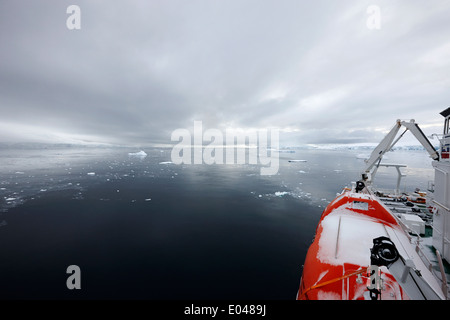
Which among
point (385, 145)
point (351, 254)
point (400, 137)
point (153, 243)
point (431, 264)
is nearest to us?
point (351, 254)

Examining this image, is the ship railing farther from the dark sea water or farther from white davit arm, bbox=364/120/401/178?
white davit arm, bbox=364/120/401/178

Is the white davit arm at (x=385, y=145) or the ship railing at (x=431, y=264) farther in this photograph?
the white davit arm at (x=385, y=145)

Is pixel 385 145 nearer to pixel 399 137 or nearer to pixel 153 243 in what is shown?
pixel 399 137

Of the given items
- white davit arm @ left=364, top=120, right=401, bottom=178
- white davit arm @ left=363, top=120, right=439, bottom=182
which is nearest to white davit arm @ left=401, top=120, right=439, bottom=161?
white davit arm @ left=363, top=120, right=439, bottom=182

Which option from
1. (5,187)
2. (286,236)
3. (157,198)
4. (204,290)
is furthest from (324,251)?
(5,187)

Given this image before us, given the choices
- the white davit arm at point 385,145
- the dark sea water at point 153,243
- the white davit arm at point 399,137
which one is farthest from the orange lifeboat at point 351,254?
the white davit arm at point 385,145

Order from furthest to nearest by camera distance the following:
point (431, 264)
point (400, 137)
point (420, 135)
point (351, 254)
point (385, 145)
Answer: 1. point (385, 145)
2. point (400, 137)
3. point (420, 135)
4. point (431, 264)
5. point (351, 254)

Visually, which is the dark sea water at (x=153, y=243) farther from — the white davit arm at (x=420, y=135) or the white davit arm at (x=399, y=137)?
the white davit arm at (x=420, y=135)

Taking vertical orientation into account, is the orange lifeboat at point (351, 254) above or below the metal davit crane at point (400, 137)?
below

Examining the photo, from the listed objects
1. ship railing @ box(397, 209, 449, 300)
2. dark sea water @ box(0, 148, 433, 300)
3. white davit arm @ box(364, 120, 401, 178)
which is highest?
white davit arm @ box(364, 120, 401, 178)

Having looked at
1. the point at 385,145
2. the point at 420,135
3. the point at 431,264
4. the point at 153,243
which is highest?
the point at 420,135

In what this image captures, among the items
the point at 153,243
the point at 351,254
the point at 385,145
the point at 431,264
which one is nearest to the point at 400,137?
the point at 385,145
